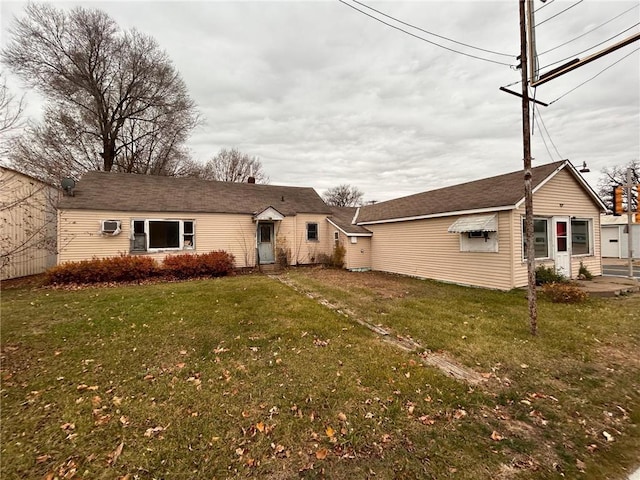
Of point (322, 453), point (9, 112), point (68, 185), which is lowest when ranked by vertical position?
point (322, 453)

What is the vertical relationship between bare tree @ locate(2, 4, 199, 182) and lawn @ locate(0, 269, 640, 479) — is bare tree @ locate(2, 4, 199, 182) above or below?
above

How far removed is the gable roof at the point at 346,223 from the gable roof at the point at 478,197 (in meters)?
1.07

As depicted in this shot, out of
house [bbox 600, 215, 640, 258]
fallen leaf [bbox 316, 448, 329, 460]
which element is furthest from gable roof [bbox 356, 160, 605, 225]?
house [bbox 600, 215, 640, 258]

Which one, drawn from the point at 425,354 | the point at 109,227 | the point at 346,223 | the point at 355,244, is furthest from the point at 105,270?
the point at 346,223

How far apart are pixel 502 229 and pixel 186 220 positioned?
47.4 feet

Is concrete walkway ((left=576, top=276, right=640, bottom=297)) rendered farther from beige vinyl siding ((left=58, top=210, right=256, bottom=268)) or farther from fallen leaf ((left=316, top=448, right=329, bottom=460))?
beige vinyl siding ((left=58, top=210, right=256, bottom=268))

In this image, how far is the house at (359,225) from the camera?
10.2 m

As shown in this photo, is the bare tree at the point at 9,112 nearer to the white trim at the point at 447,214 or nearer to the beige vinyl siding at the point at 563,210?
the white trim at the point at 447,214

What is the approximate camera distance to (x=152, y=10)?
9.06 meters

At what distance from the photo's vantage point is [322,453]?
102 inches

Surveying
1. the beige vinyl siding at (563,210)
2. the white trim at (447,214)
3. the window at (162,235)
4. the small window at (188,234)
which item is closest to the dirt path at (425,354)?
the beige vinyl siding at (563,210)

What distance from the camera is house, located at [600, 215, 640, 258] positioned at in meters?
20.7

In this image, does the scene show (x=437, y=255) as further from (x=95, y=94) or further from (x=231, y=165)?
(x=231, y=165)

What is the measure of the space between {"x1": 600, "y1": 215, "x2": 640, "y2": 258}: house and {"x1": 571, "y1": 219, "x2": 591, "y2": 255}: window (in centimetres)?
1420
